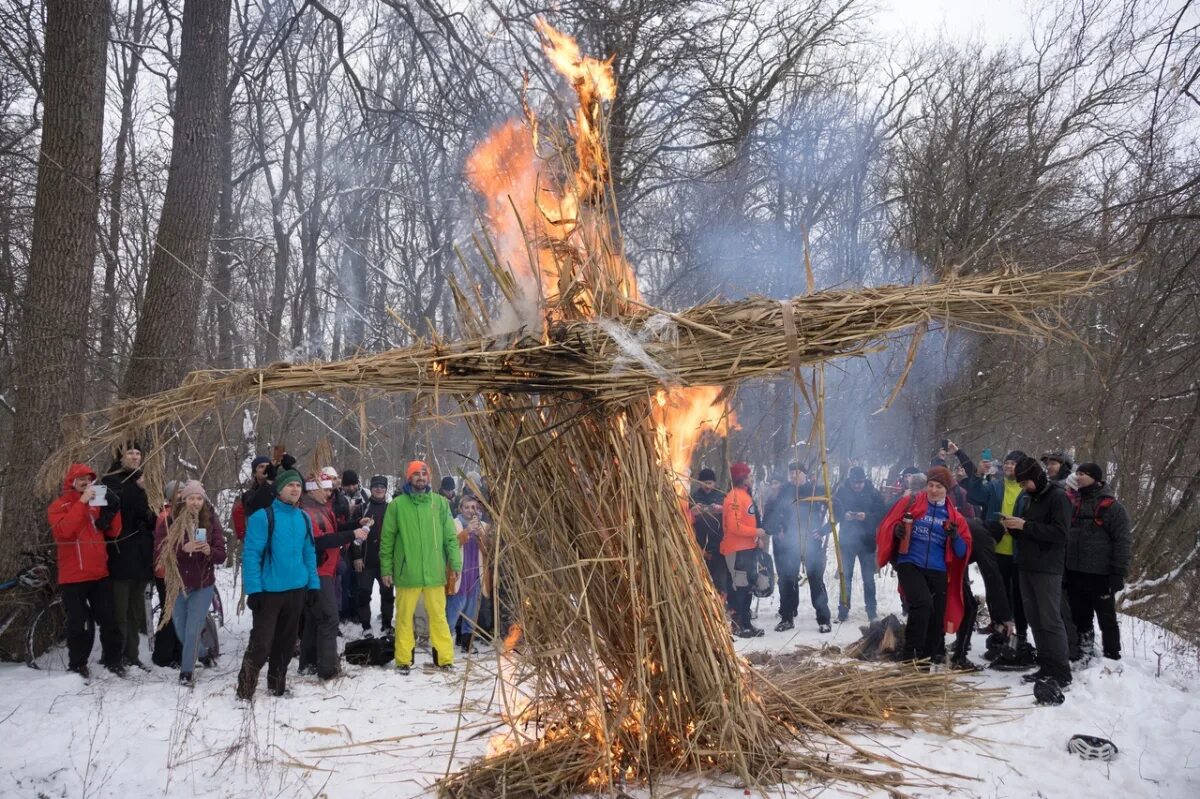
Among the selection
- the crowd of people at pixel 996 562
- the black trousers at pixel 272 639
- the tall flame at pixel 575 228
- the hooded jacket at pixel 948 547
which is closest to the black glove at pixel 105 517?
the black trousers at pixel 272 639

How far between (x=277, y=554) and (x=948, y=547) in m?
5.01

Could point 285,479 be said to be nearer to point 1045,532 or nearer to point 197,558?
point 197,558

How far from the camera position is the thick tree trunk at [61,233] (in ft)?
21.9

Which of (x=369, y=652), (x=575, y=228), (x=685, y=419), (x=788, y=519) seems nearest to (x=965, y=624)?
(x=788, y=519)

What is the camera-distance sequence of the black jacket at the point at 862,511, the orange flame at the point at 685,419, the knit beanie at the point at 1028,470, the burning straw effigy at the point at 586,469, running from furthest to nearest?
the black jacket at the point at 862,511 → the knit beanie at the point at 1028,470 → the orange flame at the point at 685,419 → the burning straw effigy at the point at 586,469

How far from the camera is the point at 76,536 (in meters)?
6.16

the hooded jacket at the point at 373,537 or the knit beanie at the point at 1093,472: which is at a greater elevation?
the knit beanie at the point at 1093,472

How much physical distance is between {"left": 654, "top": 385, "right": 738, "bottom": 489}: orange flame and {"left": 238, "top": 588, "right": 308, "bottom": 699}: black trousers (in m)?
3.25

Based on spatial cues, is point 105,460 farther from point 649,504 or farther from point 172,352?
point 649,504

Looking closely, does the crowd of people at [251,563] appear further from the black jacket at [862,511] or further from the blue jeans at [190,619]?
the black jacket at [862,511]

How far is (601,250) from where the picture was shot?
389 centimetres

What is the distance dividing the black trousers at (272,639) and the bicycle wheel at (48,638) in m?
1.70

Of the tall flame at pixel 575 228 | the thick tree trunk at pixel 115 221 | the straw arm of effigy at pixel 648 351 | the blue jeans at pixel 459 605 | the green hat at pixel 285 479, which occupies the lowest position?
the blue jeans at pixel 459 605

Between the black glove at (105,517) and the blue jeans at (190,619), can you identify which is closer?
the blue jeans at (190,619)
